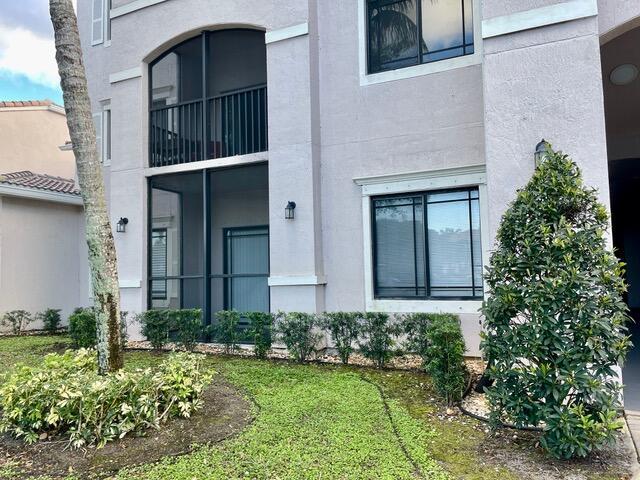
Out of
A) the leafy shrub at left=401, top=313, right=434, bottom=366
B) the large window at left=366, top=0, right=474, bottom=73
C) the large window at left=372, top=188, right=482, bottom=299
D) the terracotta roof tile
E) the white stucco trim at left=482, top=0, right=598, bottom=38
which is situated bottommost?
the leafy shrub at left=401, top=313, right=434, bottom=366

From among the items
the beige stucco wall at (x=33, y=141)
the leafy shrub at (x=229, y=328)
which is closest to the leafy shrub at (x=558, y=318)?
the leafy shrub at (x=229, y=328)

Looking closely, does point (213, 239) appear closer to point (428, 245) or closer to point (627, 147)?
point (428, 245)

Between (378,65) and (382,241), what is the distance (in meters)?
3.18

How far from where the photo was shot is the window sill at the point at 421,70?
7.66m

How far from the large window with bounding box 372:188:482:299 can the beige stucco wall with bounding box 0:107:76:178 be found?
15.4 m

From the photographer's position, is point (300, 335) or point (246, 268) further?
point (246, 268)

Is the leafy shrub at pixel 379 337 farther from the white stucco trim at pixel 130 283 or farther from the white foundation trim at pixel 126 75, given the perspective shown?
the white foundation trim at pixel 126 75

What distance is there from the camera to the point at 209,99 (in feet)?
32.5

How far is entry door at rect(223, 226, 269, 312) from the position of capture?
10.0 metres

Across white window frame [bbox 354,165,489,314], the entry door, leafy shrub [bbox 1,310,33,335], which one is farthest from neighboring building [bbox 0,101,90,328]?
white window frame [bbox 354,165,489,314]

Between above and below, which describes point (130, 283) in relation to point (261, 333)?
above

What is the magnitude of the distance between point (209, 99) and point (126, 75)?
2.29m

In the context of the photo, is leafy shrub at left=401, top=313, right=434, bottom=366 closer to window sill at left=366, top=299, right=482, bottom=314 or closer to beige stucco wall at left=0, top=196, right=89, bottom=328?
window sill at left=366, top=299, right=482, bottom=314

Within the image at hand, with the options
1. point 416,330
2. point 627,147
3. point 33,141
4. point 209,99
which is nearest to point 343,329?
point 416,330
